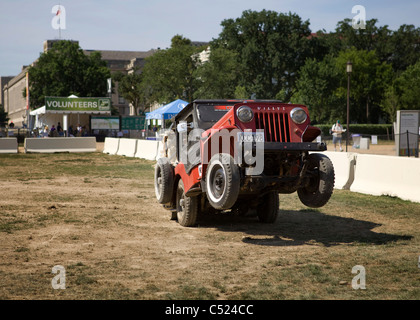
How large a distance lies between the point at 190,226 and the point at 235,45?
252 ft

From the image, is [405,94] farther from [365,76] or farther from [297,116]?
[297,116]

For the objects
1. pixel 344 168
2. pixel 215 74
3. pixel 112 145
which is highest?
pixel 215 74

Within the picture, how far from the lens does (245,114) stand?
8.35m

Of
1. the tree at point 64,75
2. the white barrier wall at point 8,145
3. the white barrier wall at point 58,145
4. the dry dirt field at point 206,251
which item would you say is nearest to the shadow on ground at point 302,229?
the dry dirt field at point 206,251

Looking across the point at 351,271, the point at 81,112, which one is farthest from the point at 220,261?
the point at 81,112

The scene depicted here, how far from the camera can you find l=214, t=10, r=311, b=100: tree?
268 ft

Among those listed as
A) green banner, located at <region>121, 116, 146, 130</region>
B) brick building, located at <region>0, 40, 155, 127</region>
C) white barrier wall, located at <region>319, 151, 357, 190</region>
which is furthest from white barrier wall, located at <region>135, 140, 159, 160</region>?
brick building, located at <region>0, 40, 155, 127</region>

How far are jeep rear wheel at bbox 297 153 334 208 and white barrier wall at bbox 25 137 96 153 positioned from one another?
31.6 m

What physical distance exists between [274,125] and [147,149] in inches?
921

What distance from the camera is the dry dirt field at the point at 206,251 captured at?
6000 millimetres

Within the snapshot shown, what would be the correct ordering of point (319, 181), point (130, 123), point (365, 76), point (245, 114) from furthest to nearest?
1. point (365, 76)
2. point (130, 123)
3. point (319, 181)
4. point (245, 114)

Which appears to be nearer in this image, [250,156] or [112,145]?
[250,156]

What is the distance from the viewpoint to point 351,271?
22.1 feet

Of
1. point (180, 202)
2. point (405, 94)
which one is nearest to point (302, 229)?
point (180, 202)
